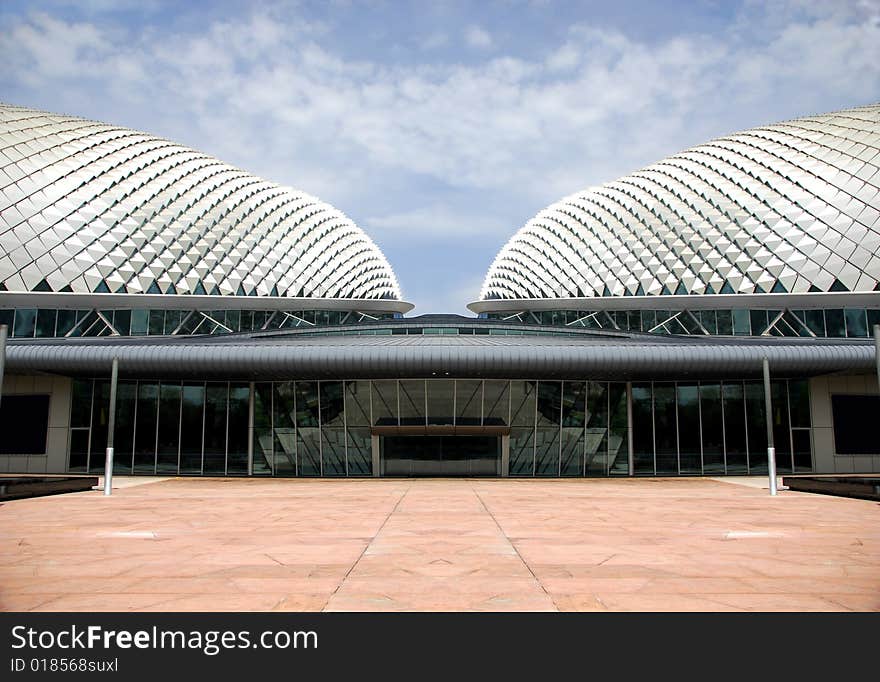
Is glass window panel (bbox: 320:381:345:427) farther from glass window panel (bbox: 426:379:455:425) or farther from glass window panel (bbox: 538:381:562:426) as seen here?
glass window panel (bbox: 538:381:562:426)

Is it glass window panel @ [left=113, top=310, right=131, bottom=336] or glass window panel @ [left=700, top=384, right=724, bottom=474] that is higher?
glass window panel @ [left=113, top=310, right=131, bottom=336]

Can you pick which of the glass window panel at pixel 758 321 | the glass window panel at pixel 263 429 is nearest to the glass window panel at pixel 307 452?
the glass window panel at pixel 263 429

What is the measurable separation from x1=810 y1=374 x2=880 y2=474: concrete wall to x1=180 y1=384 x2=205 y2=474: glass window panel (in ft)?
99.8

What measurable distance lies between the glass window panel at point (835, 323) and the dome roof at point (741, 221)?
139 centimetres

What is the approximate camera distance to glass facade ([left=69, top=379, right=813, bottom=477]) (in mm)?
36625

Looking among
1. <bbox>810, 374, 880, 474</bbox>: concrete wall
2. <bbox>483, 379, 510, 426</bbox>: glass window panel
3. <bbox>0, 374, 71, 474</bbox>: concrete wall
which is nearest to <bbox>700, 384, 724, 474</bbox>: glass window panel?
<bbox>810, 374, 880, 474</bbox>: concrete wall

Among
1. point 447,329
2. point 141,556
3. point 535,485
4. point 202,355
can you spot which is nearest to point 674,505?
point 535,485

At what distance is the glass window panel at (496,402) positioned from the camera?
35959 millimetres

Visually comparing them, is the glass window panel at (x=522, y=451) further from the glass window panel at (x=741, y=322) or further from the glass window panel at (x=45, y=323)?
the glass window panel at (x=45, y=323)

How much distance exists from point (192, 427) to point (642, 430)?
22.4 metres

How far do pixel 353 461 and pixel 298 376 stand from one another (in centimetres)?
501
